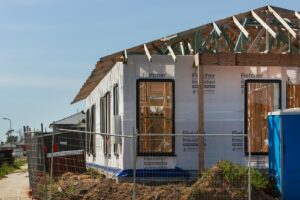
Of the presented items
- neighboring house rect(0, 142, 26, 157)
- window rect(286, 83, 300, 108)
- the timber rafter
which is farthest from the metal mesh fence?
neighboring house rect(0, 142, 26, 157)

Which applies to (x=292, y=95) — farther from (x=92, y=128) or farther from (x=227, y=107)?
(x=92, y=128)

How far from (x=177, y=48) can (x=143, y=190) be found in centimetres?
695

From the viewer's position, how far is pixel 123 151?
56.9ft

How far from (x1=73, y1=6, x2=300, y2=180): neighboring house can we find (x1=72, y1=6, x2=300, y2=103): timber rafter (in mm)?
36

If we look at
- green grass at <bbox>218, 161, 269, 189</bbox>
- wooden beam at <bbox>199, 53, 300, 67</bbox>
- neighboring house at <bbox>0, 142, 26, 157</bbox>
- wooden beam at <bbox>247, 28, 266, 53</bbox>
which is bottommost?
neighboring house at <bbox>0, 142, 26, 157</bbox>

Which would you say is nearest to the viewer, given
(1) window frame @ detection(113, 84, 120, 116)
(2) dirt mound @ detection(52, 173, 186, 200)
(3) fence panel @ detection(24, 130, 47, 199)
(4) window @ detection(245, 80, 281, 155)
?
(2) dirt mound @ detection(52, 173, 186, 200)

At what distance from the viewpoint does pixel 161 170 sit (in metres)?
17.0

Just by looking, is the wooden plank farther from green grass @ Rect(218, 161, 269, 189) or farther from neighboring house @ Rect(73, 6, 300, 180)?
green grass @ Rect(218, 161, 269, 189)

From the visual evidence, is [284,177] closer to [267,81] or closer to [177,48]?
[267,81]

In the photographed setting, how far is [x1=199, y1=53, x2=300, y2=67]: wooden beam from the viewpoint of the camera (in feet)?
55.3

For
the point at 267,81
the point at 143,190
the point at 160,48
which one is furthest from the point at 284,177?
the point at 160,48

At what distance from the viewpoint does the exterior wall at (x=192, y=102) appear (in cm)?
1738

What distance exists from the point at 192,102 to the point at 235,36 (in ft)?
13.3

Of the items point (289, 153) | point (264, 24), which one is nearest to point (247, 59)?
point (264, 24)
